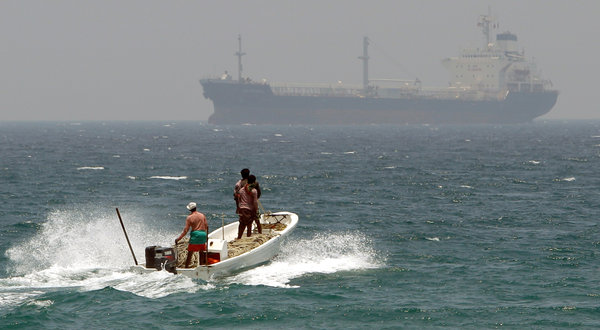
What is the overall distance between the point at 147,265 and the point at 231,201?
19.4 metres

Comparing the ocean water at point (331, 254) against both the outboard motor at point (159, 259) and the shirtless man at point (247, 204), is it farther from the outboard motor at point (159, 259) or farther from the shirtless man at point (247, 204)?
the shirtless man at point (247, 204)

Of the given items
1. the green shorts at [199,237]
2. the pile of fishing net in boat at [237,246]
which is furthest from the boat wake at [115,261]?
the green shorts at [199,237]

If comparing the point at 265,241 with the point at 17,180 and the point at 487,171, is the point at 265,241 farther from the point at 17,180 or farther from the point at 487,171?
the point at 487,171

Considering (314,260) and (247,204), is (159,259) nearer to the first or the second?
(247,204)

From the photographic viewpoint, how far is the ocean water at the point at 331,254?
16.0m

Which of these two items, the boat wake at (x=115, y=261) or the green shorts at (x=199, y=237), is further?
the green shorts at (x=199, y=237)

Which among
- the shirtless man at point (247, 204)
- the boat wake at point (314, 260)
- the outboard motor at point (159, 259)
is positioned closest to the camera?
the outboard motor at point (159, 259)

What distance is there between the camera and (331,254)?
2228cm

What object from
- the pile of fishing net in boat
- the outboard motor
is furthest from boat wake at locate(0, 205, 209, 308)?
the pile of fishing net in boat

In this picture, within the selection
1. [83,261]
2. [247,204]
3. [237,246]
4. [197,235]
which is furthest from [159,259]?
[83,261]

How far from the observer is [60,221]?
3039 cm

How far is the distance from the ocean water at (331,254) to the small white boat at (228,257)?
27 cm

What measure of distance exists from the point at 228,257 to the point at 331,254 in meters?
4.41

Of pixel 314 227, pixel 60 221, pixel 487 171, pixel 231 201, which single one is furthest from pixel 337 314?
pixel 487 171
